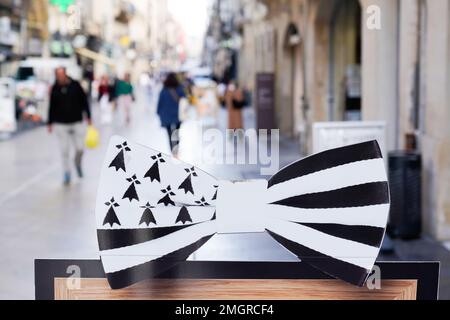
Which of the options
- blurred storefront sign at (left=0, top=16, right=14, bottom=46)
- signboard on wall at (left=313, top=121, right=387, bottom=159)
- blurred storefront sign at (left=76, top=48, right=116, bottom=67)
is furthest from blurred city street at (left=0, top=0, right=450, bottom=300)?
blurred storefront sign at (left=76, top=48, right=116, bottom=67)

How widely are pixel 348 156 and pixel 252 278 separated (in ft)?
1.28

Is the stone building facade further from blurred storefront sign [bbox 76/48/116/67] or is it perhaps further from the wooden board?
blurred storefront sign [bbox 76/48/116/67]

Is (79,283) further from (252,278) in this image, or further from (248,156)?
(248,156)

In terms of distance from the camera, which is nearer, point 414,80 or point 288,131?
point 414,80

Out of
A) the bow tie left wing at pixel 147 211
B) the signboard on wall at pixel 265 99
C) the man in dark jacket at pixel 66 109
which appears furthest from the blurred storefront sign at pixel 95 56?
the bow tie left wing at pixel 147 211

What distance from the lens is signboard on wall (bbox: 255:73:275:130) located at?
19359mm

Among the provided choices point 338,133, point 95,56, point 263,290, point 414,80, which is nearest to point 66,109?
point 414,80

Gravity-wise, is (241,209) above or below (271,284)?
above

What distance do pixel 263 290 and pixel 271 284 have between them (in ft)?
0.08

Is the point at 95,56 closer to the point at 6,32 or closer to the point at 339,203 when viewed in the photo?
the point at 6,32

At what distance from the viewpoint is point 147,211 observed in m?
2.28

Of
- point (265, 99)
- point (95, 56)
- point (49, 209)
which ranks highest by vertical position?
point (95, 56)

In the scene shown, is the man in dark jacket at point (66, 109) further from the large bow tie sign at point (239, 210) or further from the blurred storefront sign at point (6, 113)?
the large bow tie sign at point (239, 210)

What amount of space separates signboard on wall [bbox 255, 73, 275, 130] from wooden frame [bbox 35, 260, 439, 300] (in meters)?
16.3
